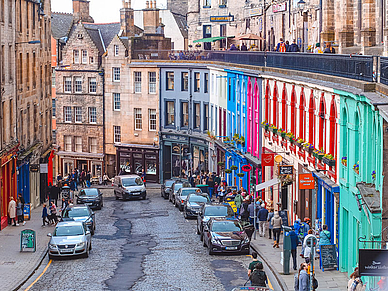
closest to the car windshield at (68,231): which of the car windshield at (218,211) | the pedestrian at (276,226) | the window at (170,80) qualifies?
the car windshield at (218,211)

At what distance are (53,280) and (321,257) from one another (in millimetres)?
9155

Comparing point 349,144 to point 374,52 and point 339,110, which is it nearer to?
point 339,110

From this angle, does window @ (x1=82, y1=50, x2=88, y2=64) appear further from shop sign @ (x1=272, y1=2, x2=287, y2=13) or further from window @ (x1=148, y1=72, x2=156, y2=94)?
shop sign @ (x1=272, y1=2, x2=287, y2=13)

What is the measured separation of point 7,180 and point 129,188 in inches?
454

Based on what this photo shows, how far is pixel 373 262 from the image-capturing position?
1498 centimetres

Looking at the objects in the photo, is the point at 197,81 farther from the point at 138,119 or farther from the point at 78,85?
the point at 78,85

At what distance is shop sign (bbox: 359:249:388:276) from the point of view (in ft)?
49.1

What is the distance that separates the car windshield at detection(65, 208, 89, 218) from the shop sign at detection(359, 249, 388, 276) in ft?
72.5

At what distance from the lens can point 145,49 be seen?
70312 millimetres

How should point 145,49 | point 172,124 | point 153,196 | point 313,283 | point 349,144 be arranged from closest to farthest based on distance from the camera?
point 313,283, point 349,144, point 153,196, point 172,124, point 145,49

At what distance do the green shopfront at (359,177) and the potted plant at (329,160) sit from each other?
2.10ft

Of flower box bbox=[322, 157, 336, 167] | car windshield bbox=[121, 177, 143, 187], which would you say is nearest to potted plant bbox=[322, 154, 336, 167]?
flower box bbox=[322, 157, 336, 167]

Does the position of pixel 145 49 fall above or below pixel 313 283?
above

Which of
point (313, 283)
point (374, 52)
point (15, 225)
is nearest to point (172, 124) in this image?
point (15, 225)
